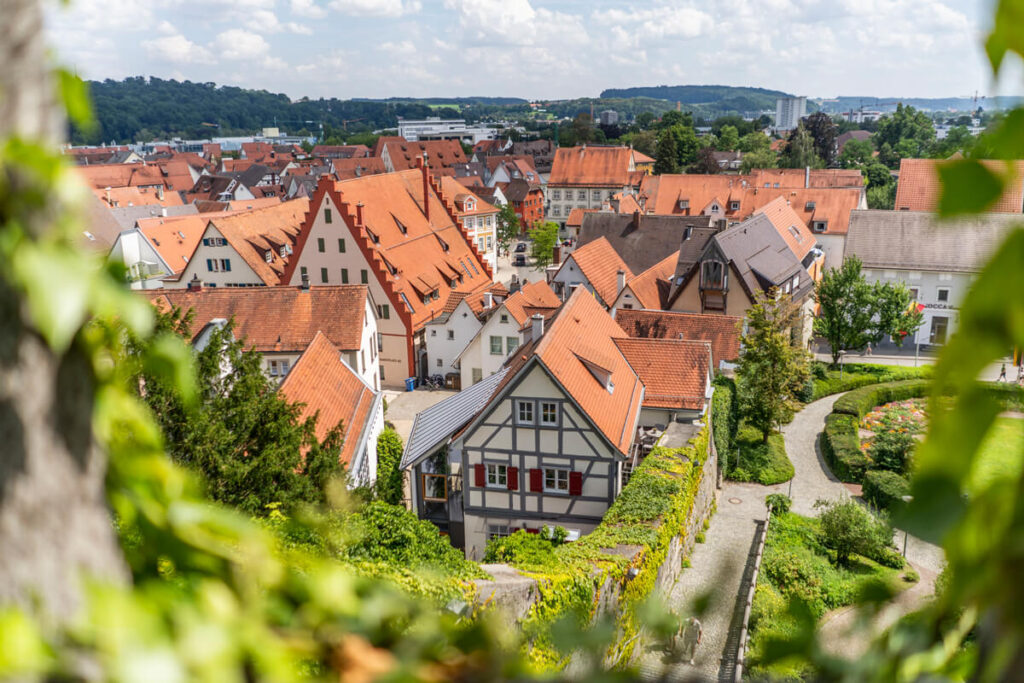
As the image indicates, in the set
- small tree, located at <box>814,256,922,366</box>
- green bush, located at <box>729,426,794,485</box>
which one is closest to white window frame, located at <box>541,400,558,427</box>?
green bush, located at <box>729,426,794,485</box>

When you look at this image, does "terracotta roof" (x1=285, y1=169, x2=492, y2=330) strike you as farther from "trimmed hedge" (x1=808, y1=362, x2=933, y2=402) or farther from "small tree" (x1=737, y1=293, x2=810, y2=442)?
"trimmed hedge" (x1=808, y1=362, x2=933, y2=402)

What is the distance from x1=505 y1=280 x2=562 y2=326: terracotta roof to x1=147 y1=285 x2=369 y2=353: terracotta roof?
6.69 meters

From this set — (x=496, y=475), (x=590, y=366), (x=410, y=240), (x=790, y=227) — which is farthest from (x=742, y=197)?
(x=496, y=475)

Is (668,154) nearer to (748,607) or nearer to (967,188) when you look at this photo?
(748,607)

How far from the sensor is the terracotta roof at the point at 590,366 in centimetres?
1995

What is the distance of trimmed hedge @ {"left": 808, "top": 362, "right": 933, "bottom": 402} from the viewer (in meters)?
38.3

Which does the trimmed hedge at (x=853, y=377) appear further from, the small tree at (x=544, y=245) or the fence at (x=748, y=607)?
the small tree at (x=544, y=245)

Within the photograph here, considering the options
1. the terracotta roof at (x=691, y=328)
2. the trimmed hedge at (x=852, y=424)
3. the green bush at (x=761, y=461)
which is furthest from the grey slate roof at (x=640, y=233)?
the green bush at (x=761, y=461)

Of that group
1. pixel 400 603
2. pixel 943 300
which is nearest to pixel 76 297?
pixel 400 603

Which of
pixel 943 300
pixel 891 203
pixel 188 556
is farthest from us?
pixel 891 203

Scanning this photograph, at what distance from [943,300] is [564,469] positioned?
33839mm

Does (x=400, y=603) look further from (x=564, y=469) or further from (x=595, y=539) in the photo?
(x=564, y=469)

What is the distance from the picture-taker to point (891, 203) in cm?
7800

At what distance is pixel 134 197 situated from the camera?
261ft
